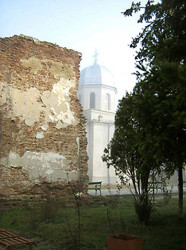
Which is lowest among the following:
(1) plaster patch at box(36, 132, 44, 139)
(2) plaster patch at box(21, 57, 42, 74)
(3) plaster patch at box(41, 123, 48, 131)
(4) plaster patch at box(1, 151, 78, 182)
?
(4) plaster patch at box(1, 151, 78, 182)

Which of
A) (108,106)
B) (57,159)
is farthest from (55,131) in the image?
(108,106)

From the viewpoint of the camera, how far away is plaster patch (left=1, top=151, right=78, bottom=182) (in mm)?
10258

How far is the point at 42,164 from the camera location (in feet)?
35.4

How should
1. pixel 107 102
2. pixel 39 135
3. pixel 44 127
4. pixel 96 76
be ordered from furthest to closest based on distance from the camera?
pixel 96 76 < pixel 107 102 < pixel 44 127 < pixel 39 135

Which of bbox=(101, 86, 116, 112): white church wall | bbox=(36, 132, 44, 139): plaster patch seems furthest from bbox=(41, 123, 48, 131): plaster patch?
bbox=(101, 86, 116, 112): white church wall

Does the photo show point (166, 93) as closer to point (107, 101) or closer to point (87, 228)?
point (87, 228)

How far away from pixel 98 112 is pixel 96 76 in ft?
18.2

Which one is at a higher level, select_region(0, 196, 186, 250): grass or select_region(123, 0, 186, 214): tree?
select_region(123, 0, 186, 214): tree

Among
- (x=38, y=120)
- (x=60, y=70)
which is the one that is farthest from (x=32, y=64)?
(x=38, y=120)

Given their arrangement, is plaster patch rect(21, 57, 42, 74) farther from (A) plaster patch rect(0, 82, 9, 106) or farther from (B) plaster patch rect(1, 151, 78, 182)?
(B) plaster patch rect(1, 151, 78, 182)

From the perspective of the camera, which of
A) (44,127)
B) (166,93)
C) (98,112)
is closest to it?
(166,93)

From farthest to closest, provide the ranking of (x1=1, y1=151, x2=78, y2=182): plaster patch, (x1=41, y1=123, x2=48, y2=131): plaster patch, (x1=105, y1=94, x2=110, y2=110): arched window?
(x1=105, y1=94, x2=110, y2=110): arched window
(x1=41, y1=123, x2=48, y2=131): plaster patch
(x1=1, y1=151, x2=78, y2=182): plaster patch

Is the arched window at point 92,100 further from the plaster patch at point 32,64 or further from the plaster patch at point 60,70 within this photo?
the plaster patch at point 32,64

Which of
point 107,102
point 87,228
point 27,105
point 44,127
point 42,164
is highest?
point 107,102
